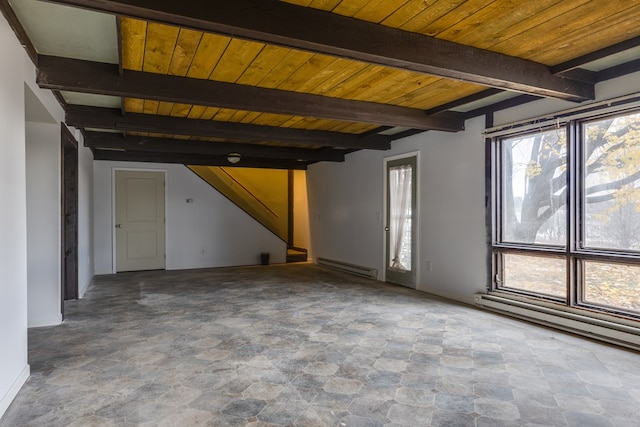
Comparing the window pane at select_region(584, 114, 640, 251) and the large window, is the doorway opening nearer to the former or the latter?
the large window

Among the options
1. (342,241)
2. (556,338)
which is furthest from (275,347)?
(342,241)

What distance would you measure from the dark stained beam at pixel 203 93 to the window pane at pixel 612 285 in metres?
2.33

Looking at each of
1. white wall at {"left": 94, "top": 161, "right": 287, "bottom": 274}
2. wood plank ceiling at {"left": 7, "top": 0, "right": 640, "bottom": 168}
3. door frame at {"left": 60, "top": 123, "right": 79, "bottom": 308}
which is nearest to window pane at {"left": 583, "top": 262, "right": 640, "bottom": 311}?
wood plank ceiling at {"left": 7, "top": 0, "right": 640, "bottom": 168}

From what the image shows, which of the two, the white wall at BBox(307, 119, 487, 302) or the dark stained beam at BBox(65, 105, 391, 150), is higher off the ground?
the dark stained beam at BBox(65, 105, 391, 150)

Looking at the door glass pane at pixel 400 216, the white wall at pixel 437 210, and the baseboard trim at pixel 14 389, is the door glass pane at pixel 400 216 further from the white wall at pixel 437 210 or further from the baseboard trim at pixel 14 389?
the baseboard trim at pixel 14 389

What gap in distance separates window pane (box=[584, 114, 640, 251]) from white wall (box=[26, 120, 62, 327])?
523cm

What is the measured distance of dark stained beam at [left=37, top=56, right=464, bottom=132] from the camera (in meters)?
3.08

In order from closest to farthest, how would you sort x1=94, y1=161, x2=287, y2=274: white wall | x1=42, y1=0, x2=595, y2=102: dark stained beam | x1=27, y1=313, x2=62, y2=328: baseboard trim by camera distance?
x1=42, y1=0, x2=595, y2=102: dark stained beam → x1=27, y1=313, x2=62, y2=328: baseboard trim → x1=94, y1=161, x2=287, y2=274: white wall

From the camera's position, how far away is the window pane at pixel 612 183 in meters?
3.32

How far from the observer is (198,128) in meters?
4.95

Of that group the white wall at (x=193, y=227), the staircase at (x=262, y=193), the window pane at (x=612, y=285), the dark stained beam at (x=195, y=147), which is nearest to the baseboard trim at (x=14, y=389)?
the dark stained beam at (x=195, y=147)

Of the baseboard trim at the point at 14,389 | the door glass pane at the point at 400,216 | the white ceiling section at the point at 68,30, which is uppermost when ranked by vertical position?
the white ceiling section at the point at 68,30

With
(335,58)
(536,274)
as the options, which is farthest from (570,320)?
(335,58)

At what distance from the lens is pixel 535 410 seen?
229 cm
